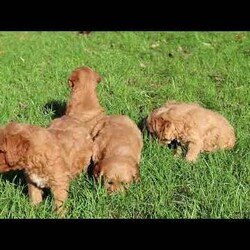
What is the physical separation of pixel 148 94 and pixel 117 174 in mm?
3700

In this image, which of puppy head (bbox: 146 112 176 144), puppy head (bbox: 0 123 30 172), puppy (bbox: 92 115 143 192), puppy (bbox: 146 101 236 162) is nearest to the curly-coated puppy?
puppy (bbox: 92 115 143 192)

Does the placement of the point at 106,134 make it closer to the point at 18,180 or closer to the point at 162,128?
the point at 162,128

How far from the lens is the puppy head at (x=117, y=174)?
18.4 ft

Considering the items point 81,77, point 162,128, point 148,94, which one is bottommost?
point 162,128

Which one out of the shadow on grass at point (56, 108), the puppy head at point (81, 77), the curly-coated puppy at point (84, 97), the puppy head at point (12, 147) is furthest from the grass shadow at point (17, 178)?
the shadow on grass at point (56, 108)

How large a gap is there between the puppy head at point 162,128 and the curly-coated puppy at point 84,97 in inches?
26.5

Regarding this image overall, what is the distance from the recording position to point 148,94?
916 cm

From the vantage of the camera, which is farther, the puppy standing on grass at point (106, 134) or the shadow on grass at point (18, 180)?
the shadow on grass at point (18, 180)

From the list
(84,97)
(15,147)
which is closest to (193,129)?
(84,97)

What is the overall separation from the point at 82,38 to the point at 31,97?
158 inches

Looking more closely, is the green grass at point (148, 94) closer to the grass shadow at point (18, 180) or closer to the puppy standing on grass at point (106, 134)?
the grass shadow at point (18, 180)

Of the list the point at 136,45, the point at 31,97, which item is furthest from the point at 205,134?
the point at 136,45
